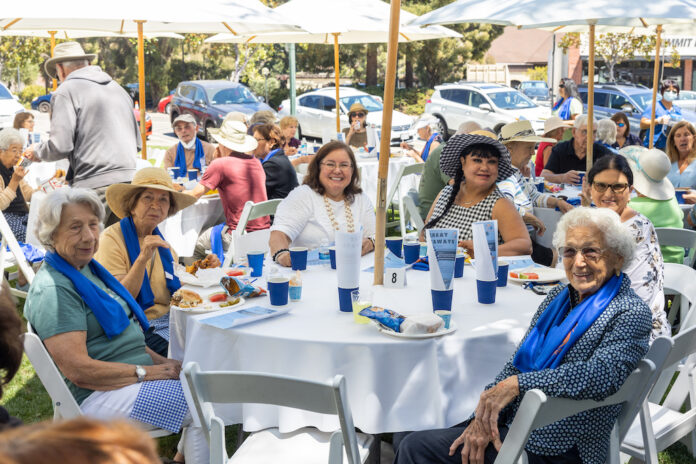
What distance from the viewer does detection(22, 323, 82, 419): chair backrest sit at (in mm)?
2705

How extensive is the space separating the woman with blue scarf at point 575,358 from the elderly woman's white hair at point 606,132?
526 centimetres

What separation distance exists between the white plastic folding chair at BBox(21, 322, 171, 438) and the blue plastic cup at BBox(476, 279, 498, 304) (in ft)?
4.79

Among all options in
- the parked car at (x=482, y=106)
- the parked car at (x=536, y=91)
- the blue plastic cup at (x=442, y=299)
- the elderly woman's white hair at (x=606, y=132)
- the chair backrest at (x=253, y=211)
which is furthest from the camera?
the parked car at (x=536, y=91)

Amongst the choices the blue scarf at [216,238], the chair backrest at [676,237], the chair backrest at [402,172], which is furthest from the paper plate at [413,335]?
the chair backrest at [402,172]

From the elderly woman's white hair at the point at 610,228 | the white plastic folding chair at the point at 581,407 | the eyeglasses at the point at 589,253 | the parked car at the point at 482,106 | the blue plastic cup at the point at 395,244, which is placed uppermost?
the parked car at the point at 482,106

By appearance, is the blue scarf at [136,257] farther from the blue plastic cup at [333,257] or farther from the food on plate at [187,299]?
the blue plastic cup at [333,257]

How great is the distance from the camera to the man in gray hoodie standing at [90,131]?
5.59 meters

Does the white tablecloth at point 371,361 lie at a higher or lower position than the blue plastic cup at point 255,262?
lower

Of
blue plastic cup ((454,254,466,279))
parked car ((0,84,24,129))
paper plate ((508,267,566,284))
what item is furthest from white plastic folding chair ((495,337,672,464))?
parked car ((0,84,24,129))

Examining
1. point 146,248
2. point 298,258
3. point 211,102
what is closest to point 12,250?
point 146,248

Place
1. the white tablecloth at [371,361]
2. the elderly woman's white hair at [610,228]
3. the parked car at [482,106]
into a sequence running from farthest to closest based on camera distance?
1. the parked car at [482,106]
2. the white tablecloth at [371,361]
3. the elderly woman's white hair at [610,228]

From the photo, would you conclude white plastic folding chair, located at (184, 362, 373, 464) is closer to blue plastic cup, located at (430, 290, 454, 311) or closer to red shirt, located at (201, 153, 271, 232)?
blue plastic cup, located at (430, 290, 454, 311)

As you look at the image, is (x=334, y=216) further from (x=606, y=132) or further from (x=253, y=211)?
→ (x=606, y=132)

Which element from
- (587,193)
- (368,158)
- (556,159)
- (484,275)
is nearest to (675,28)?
(556,159)
